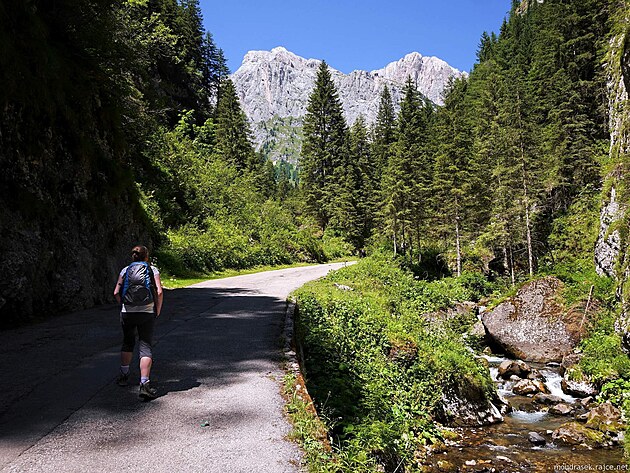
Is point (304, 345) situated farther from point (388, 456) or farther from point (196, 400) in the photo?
point (196, 400)

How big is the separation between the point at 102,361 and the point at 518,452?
8717mm

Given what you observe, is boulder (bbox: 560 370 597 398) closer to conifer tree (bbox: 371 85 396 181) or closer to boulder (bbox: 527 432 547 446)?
boulder (bbox: 527 432 547 446)

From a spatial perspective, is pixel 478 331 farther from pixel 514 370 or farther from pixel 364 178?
pixel 364 178

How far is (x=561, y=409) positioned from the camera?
11719 mm

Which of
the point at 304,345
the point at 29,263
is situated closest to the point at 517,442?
the point at 304,345

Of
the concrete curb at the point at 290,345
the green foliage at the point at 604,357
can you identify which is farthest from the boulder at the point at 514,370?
the concrete curb at the point at 290,345

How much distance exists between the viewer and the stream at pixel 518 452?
840 cm

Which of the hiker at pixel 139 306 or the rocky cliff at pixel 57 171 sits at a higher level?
the rocky cliff at pixel 57 171

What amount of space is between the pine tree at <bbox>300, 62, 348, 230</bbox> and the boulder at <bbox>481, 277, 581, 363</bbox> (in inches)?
1558

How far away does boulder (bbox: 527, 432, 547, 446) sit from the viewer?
9.58 meters

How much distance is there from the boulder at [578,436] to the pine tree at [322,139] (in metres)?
47.8

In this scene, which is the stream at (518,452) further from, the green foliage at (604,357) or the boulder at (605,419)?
the green foliage at (604,357)

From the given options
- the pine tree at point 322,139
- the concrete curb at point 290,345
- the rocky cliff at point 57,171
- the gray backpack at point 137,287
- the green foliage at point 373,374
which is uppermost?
the pine tree at point 322,139

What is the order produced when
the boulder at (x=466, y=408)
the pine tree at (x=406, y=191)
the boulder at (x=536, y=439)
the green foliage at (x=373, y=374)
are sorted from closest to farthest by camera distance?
the green foliage at (x=373, y=374)
the boulder at (x=536, y=439)
the boulder at (x=466, y=408)
the pine tree at (x=406, y=191)
